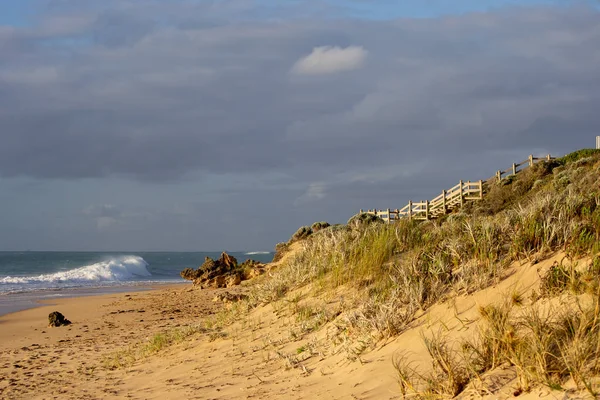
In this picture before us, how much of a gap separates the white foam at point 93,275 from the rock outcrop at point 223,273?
1977 cm

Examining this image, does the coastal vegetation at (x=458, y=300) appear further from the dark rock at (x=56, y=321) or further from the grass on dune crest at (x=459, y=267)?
the dark rock at (x=56, y=321)

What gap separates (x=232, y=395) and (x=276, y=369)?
862 mm

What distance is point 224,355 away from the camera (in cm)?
1003

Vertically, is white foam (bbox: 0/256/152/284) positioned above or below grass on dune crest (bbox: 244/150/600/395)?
below

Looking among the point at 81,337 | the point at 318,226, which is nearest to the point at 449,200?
the point at 318,226

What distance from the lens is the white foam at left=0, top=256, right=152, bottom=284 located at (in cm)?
4773

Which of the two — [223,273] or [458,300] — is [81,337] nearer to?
[458,300]

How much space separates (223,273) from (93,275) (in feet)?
84.5

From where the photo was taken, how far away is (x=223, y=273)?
101ft

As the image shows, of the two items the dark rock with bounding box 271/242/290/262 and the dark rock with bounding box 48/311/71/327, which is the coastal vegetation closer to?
the dark rock with bounding box 48/311/71/327

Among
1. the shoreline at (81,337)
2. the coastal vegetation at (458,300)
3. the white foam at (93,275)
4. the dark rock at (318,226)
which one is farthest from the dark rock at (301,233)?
the white foam at (93,275)

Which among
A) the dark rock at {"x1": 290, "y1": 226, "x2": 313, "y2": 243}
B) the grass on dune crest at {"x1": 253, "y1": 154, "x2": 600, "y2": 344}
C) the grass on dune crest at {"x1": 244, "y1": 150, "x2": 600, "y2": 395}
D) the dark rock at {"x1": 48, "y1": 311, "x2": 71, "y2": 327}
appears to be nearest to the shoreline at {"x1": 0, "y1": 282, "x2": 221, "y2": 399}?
the dark rock at {"x1": 48, "y1": 311, "x2": 71, "y2": 327}

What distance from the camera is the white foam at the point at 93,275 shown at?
157 ft

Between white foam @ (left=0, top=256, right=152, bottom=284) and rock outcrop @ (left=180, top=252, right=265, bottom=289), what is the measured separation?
64.9ft
